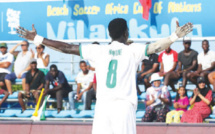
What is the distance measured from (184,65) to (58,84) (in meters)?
3.43

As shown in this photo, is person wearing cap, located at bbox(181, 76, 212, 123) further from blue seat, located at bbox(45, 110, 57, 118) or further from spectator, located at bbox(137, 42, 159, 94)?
blue seat, located at bbox(45, 110, 57, 118)

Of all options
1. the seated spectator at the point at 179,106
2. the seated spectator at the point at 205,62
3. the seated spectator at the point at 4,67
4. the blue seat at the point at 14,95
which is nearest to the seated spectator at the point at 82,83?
the blue seat at the point at 14,95

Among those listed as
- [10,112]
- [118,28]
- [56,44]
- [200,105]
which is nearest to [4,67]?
[10,112]

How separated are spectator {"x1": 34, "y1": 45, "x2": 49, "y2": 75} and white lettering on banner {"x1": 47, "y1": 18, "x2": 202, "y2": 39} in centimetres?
120

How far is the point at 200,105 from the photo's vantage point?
1311 cm

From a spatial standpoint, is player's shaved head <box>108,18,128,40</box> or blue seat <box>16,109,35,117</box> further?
blue seat <box>16,109,35,117</box>

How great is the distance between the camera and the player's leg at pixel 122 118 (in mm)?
6195

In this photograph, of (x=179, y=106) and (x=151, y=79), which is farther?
(x=151, y=79)

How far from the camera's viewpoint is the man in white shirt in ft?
20.4

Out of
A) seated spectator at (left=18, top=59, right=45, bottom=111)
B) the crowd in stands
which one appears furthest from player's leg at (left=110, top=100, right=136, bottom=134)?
seated spectator at (left=18, top=59, right=45, bottom=111)

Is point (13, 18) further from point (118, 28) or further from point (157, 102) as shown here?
point (118, 28)

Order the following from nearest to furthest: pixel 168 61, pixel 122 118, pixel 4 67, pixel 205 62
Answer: pixel 122 118 → pixel 205 62 → pixel 168 61 → pixel 4 67

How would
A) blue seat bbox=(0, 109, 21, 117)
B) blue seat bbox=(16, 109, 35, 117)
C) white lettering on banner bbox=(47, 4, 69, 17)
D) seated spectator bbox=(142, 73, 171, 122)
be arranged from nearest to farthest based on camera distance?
seated spectator bbox=(142, 73, 171, 122)
blue seat bbox=(16, 109, 35, 117)
blue seat bbox=(0, 109, 21, 117)
white lettering on banner bbox=(47, 4, 69, 17)

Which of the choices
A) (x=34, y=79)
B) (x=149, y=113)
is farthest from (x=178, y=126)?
(x=34, y=79)
